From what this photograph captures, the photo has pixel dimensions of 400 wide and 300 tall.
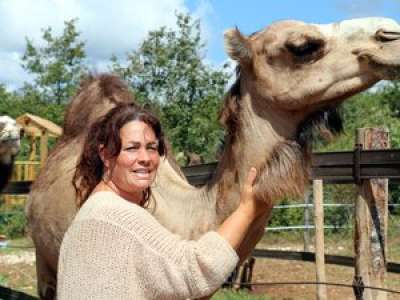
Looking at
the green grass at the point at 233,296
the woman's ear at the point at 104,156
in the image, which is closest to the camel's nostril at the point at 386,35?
the woman's ear at the point at 104,156

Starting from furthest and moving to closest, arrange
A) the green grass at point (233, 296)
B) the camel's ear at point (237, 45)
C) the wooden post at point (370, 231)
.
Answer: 1. the green grass at point (233, 296)
2. the wooden post at point (370, 231)
3. the camel's ear at point (237, 45)

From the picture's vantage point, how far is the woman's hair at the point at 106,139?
2.66 meters

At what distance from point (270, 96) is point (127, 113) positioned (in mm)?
1396

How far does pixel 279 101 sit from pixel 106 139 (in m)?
1.46

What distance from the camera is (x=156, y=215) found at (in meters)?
4.21

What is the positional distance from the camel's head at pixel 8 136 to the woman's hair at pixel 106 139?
2939 mm

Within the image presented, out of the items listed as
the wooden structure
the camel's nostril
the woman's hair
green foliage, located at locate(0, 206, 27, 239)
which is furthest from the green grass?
green foliage, located at locate(0, 206, 27, 239)

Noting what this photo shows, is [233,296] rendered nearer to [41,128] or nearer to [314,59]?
[314,59]

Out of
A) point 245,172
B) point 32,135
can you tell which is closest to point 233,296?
point 245,172

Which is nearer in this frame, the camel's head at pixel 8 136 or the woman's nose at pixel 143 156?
the woman's nose at pixel 143 156

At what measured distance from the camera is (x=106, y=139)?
2.68 metres

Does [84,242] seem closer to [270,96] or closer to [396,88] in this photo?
[270,96]

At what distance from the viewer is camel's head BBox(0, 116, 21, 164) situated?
566 centimetres

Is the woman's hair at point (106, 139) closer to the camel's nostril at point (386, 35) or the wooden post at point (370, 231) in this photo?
the camel's nostril at point (386, 35)
